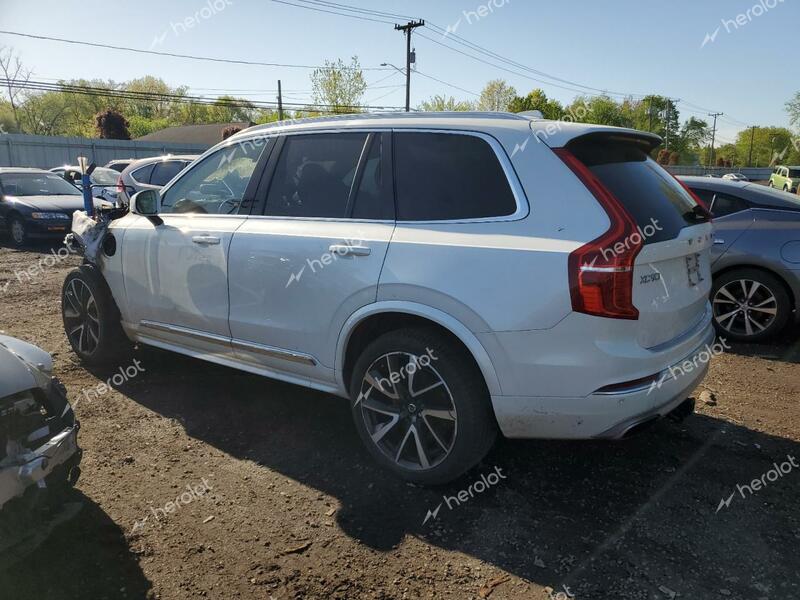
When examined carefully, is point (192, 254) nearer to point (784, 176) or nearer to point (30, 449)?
point (30, 449)

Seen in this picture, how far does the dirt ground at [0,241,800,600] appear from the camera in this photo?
2525 mm

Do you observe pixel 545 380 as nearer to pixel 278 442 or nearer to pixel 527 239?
pixel 527 239

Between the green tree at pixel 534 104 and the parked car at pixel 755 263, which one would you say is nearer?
the parked car at pixel 755 263

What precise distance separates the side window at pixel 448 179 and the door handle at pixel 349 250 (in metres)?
0.25

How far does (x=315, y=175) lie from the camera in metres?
3.66

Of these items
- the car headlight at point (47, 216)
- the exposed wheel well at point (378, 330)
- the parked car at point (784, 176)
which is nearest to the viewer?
the exposed wheel well at point (378, 330)

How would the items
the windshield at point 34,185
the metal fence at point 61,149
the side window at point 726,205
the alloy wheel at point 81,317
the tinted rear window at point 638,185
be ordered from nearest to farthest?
the tinted rear window at point 638,185 < the alloy wheel at point 81,317 < the side window at point 726,205 < the windshield at point 34,185 < the metal fence at point 61,149

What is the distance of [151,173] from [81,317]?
7087 mm

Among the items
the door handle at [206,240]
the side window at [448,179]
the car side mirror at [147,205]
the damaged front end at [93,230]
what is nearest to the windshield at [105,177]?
the damaged front end at [93,230]

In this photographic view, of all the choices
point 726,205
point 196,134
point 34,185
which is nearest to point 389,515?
point 726,205

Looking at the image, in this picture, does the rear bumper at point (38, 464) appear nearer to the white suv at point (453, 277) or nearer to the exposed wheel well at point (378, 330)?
the white suv at point (453, 277)

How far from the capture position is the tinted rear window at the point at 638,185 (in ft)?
9.37

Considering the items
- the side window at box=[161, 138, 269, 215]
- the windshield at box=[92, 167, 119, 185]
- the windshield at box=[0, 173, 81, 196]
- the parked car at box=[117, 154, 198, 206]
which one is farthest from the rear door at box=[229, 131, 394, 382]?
the windshield at box=[92, 167, 119, 185]

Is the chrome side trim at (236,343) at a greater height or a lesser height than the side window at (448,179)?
lesser
